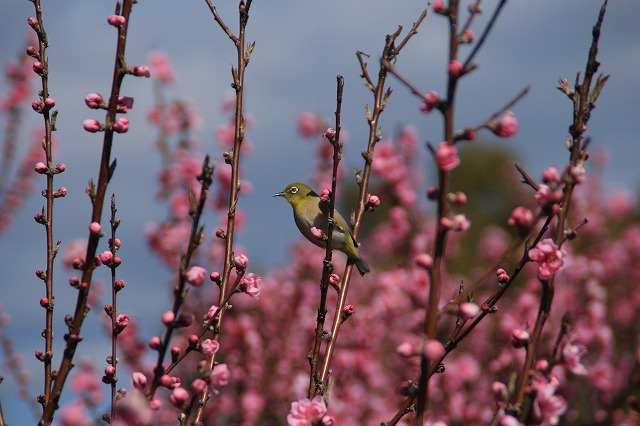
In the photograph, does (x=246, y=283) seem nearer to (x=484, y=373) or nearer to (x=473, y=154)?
(x=484, y=373)

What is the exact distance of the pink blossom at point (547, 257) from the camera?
195cm

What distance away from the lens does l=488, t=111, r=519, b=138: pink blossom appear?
1.79 m

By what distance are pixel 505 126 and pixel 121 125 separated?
1.08 m

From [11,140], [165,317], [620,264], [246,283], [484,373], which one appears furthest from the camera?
[620,264]

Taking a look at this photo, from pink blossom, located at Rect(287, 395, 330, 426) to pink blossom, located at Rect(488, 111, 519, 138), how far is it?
0.91 m

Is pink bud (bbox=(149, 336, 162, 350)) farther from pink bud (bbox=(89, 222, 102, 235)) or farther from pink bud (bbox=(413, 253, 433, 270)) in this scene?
pink bud (bbox=(413, 253, 433, 270))

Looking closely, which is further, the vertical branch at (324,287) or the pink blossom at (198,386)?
the vertical branch at (324,287)

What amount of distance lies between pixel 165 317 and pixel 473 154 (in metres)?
46.2

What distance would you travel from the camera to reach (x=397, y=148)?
8727 millimetres

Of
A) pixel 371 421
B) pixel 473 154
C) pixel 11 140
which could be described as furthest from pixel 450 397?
pixel 473 154

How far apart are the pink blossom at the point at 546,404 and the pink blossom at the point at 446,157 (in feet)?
2.11

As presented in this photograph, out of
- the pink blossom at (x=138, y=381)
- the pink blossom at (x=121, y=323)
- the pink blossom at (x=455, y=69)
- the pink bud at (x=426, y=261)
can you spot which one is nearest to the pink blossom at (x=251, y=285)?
the pink blossom at (x=121, y=323)

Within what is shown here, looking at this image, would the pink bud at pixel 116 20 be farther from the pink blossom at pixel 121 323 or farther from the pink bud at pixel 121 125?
the pink blossom at pixel 121 323

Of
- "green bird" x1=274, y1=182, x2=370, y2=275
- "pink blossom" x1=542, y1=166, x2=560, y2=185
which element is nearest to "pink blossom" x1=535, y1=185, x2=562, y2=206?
"pink blossom" x1=542, y1=166, x2=560, y2=185
